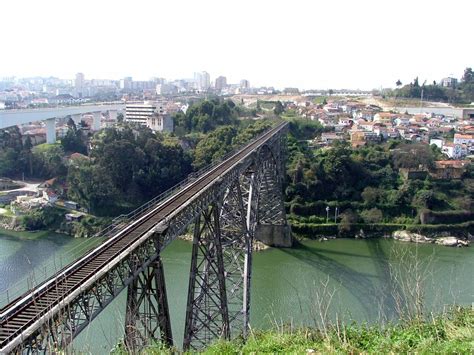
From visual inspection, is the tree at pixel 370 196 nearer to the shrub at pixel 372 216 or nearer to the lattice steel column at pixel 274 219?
the shrub at pixel 372 216

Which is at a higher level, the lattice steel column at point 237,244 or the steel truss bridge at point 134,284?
the steel truss bridge at point 134,284

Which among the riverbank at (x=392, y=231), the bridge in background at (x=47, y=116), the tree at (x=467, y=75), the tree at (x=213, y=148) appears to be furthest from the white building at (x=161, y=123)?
the tree at (x=467, y=75)

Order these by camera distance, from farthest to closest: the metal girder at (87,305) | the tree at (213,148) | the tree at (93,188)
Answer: the tree at (213,148) < the tree at (93,188) < the metal girder at (87,305)

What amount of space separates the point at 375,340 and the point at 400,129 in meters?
28.3

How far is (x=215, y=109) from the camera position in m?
33.1

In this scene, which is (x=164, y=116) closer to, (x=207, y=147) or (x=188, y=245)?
(x=207, y=147)

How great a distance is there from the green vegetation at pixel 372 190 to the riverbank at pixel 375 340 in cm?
1442

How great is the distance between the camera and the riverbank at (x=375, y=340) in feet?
14.5

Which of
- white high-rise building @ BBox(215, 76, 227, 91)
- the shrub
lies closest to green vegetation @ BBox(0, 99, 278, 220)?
the shrub

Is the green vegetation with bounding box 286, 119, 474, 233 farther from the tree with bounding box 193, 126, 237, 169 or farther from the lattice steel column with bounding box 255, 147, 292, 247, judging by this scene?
the tree with bounding box 193, 126, 237, 169

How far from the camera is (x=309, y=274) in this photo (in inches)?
576

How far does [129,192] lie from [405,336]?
57.9 ft

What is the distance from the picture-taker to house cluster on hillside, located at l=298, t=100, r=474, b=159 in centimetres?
2772

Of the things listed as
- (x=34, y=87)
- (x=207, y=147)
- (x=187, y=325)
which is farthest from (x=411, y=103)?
(x=34, y=87)
